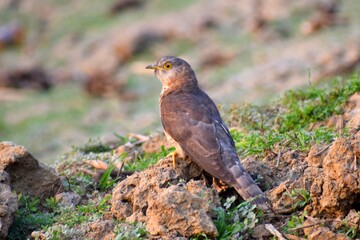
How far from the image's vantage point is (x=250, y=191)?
600 cm

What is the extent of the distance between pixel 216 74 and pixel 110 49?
18.2ft

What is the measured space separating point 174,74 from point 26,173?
1.90 meters

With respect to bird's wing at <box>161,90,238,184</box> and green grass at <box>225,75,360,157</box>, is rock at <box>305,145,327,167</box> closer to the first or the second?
bird's wing at <box>161,90,238,184</box>

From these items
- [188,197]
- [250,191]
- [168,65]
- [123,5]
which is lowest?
[250,191]

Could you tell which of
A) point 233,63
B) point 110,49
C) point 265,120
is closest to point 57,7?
point 110,49

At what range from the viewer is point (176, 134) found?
22.3 ft

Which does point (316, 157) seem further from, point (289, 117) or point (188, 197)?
point (289, 117)

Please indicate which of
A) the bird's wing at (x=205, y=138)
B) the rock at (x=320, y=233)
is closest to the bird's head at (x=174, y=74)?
the bird's wing at (x=205, y=138)

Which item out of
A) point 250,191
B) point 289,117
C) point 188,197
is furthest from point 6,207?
point 289,117

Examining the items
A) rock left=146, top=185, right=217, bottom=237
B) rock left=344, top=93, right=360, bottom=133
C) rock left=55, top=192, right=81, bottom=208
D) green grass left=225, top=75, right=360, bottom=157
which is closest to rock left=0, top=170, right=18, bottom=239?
rock left=55, top=192, right=81, bottom=208

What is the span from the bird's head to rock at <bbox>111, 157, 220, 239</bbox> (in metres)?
1.34

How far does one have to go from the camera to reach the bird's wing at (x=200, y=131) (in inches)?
248

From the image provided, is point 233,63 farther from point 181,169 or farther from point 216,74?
point 181,169

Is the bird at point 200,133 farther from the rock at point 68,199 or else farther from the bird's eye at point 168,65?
the rock at point 68,199
